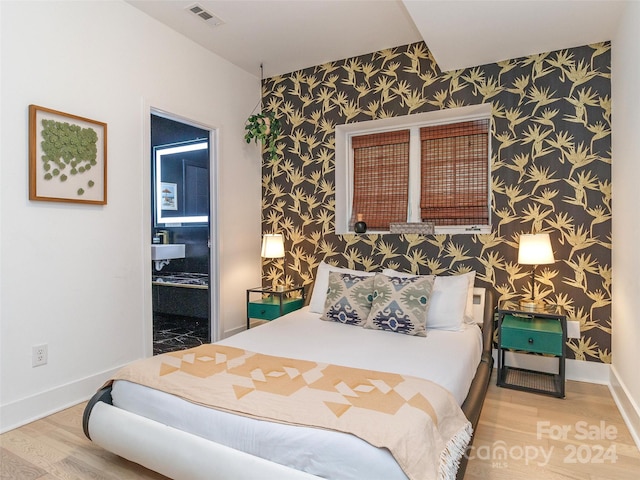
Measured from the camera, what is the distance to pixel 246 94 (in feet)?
13.8

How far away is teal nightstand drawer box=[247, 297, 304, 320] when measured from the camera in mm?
3695

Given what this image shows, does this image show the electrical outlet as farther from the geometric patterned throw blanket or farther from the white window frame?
the white window frame

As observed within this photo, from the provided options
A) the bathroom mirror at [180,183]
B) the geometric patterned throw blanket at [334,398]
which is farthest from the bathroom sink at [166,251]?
the geometric patterned throw blanket at [334,398]

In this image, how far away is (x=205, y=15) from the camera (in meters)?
3.13

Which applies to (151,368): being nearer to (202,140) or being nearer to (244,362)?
(244,362)

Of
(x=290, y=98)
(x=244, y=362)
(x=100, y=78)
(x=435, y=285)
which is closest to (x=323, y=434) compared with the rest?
(x=244, y=362)

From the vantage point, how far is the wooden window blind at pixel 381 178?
3893mm

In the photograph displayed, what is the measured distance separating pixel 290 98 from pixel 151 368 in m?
3.17

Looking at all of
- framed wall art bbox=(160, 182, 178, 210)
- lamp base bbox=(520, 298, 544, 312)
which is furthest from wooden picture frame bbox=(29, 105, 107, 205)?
lamp base bbox=(520, 298, 544, 312)

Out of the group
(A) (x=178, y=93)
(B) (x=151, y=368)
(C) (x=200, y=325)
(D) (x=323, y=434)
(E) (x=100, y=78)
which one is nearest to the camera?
(D) (x=323, y=434)

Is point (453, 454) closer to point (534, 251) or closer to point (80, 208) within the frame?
point (534, 251)

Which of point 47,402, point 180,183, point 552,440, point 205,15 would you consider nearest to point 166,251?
point 180,183

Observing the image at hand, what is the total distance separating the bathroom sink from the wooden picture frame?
5.59 feet

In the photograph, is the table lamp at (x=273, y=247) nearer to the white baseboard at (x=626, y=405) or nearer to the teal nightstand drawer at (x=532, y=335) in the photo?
the teal nightstand drawer at (x=532, y=335)
